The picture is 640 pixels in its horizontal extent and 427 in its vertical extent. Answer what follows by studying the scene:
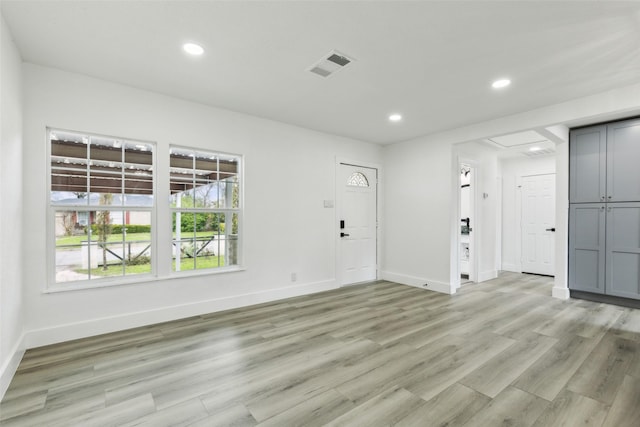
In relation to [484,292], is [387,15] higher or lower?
higher

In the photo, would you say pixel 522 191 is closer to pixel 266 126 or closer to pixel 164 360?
pixel 266 126

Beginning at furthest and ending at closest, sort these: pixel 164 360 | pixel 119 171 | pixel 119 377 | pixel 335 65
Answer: pixel 119 171 → pixel 335 65 → pixel 164 360 → pixel 119 377

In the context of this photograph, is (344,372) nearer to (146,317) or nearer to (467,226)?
(146,317)

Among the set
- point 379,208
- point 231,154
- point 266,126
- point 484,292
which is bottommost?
point 484,292

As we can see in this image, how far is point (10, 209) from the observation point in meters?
2.29

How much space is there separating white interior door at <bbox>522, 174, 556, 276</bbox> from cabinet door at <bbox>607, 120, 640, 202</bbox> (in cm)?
217

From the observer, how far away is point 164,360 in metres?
2.52

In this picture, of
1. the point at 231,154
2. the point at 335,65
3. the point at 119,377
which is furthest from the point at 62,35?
the point at 119,377

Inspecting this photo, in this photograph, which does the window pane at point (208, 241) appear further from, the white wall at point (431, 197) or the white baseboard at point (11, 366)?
the white wall at point (431, 197)

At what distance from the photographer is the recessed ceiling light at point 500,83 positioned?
3.04 meters

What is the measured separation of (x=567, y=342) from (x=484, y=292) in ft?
6.42

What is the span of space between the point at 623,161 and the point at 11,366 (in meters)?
7.03

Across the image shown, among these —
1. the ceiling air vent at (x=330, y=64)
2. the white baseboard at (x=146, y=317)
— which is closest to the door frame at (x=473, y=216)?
the white baseboard at (x=146, y=317)

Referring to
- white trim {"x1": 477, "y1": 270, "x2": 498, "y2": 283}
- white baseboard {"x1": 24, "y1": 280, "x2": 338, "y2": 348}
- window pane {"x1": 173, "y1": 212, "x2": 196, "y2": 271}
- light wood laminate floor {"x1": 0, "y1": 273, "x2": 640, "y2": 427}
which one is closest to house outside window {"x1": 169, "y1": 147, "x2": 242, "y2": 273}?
window pane {"x1": 173, "y1": 212, "x2": 196, "y2": 271}
